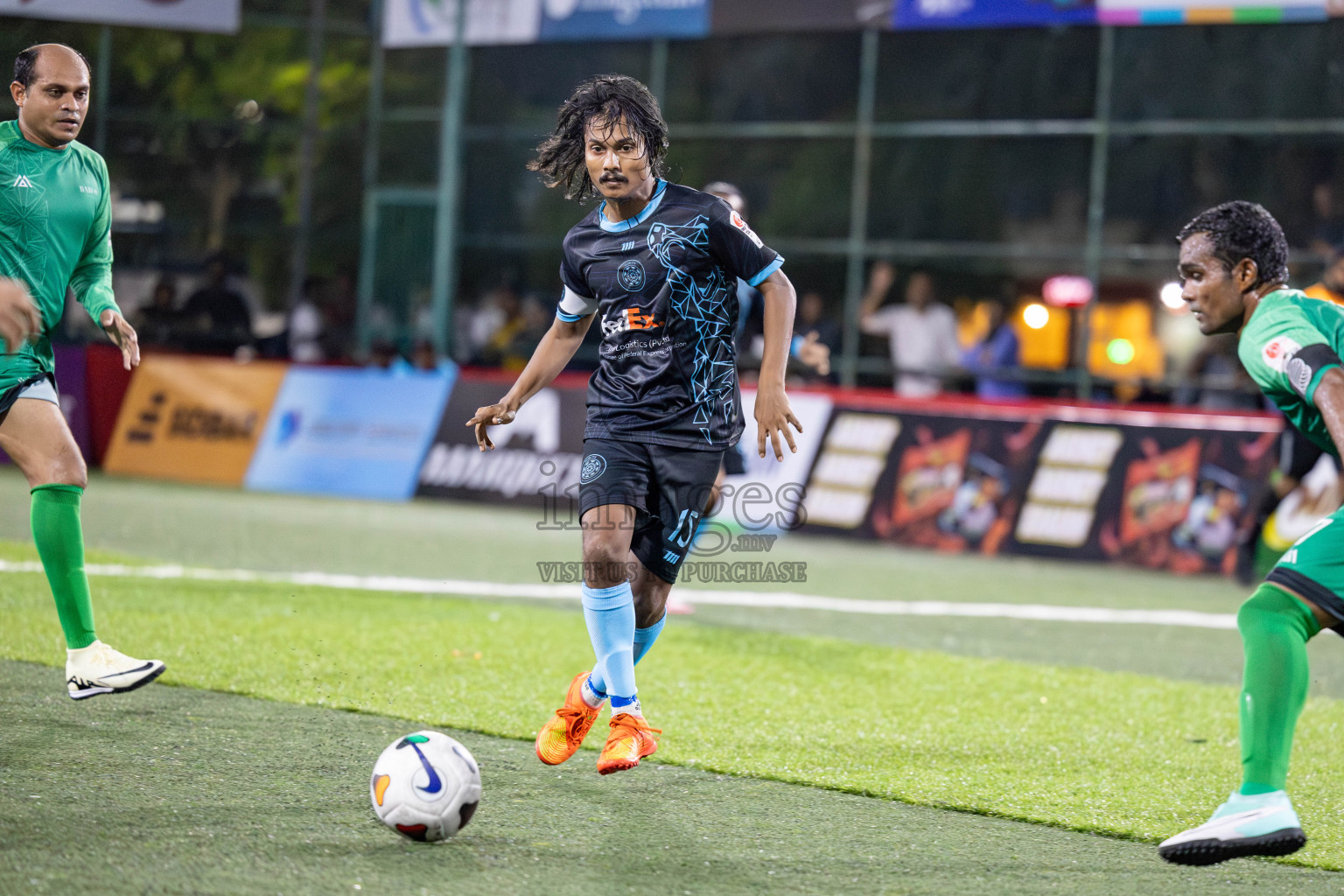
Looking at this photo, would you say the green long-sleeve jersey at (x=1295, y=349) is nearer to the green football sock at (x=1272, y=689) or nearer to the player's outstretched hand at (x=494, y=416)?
the green football sock at (x=1272, y=689)

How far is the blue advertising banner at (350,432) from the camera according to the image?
624 inches

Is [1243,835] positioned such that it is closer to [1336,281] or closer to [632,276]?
[632,276]

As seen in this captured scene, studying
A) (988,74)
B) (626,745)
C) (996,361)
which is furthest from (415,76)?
(626,745)

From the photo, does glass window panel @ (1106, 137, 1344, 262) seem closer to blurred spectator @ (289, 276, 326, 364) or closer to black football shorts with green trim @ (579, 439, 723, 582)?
blurred spectator @ (289, 276, 326, 364)

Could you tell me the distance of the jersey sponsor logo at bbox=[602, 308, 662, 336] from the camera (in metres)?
5.26

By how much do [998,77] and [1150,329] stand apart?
382 centimetres

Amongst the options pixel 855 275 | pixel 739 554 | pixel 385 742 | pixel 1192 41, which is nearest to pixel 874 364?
pixel 855 275

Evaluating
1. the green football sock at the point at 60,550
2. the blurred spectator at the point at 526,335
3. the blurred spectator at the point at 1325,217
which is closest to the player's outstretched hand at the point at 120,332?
the green football sock at the point at 60,550

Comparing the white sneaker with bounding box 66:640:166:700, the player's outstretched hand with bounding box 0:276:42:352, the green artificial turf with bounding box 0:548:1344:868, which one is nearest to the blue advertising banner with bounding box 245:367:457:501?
the green artificial turf with bounding box 0:548:1344:868

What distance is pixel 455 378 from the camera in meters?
15.9

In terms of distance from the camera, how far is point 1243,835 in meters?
3.91

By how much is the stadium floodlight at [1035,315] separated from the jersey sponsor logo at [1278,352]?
52.7 ft

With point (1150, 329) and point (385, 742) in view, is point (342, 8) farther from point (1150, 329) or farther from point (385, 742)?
point (385, 742)

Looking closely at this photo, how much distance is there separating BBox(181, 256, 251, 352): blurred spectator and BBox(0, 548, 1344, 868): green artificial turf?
1375cm
